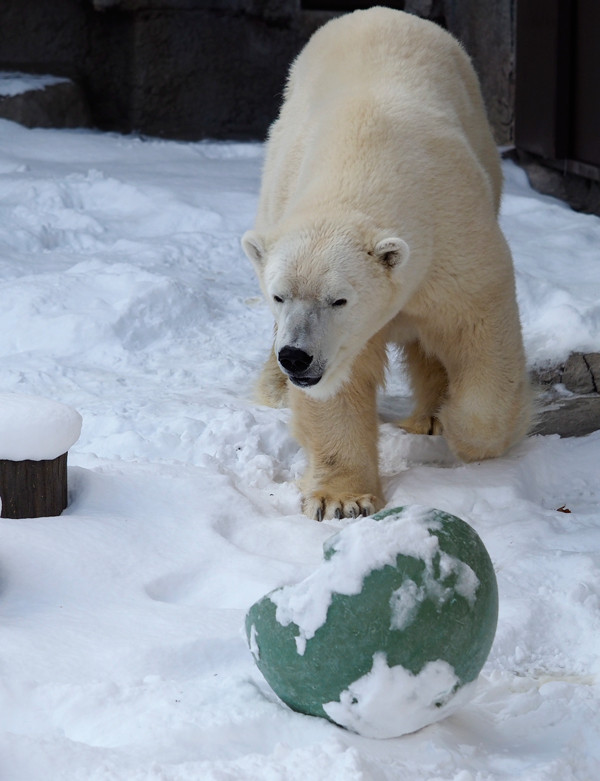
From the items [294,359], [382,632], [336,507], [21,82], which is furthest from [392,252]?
[21,82]

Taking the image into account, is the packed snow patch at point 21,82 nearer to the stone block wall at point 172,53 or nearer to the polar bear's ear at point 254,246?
the stone block wall at point 172,53

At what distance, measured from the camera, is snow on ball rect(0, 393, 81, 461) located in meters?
2.57

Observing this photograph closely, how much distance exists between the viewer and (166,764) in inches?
64.4

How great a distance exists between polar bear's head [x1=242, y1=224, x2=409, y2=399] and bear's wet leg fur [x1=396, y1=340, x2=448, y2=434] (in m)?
0.88

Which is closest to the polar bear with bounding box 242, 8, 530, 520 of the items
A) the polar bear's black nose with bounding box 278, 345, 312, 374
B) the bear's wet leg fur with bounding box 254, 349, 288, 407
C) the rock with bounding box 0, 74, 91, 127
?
the polar bear's black nose with bounding box 278, 345, 312, 374

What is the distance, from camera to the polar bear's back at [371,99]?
315cm

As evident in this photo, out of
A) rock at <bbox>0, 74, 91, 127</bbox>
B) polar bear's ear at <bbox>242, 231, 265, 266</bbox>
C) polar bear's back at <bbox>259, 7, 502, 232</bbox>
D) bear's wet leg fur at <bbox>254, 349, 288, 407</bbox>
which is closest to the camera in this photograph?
polar bear's ear at <bbox>242, 231, 265, 266</bbox>

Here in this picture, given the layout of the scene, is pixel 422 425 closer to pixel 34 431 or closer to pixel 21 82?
pixel 34 431

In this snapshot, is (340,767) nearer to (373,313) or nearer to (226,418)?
(373,313)

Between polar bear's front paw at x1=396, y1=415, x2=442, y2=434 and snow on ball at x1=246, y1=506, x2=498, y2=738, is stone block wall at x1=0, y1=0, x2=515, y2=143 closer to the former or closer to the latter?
polar bear's front paw at x1=396, y1=415, x2=442, y2=434

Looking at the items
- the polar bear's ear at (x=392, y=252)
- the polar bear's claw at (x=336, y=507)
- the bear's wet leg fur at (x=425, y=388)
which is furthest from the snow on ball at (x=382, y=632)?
the bear's wet leg fur at (x=425, y=388)

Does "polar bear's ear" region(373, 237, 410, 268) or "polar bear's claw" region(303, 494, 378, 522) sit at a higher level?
"polar bear's ear" region(373, 237, 410, 268)

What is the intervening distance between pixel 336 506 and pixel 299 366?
1.75ft

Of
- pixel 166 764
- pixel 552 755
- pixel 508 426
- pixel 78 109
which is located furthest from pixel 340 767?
pixel 78 109
